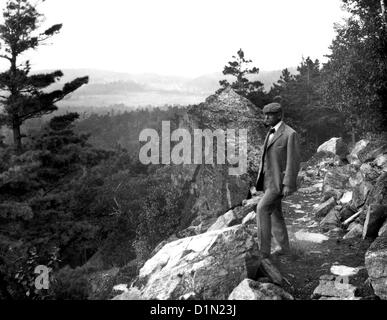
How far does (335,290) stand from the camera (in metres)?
4.77

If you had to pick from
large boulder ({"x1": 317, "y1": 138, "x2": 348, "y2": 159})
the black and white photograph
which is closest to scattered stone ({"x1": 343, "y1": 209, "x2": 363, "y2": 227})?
the black and white photograph

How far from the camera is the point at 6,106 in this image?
16.0 meters

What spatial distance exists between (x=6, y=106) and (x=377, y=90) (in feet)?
51.7

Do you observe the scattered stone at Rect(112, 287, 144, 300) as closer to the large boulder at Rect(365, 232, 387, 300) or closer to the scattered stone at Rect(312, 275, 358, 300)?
the scattered stone at Rect(312, 275, 358, 300)

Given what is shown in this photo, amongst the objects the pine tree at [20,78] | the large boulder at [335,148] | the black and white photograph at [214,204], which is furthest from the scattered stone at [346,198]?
the pine tree at [20,78]

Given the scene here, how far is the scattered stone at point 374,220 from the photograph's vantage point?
247 inches

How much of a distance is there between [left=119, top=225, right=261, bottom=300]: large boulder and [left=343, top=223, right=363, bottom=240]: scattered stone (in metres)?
2.49

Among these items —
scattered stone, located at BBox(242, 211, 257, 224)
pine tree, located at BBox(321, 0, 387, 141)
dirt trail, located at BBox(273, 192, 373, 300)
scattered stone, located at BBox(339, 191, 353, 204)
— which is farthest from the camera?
pine tree, located at BBox(321, 0, 387, 141)

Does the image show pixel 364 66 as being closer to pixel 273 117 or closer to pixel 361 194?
pixel 361 194

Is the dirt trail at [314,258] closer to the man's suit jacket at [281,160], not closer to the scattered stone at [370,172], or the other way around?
the man's suit jacket at [281,160]

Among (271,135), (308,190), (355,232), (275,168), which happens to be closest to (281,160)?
(275,168)

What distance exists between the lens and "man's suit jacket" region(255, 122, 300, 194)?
17.5ft

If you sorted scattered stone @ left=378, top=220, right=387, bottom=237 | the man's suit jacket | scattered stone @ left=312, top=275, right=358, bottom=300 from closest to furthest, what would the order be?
scattered stone @ left=312, top=275, right=358, bottom=300 → the man's suit jacket → scattered stone @ left=378, top=220, right=387, bottom=237

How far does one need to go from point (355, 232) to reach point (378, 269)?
2420mm
